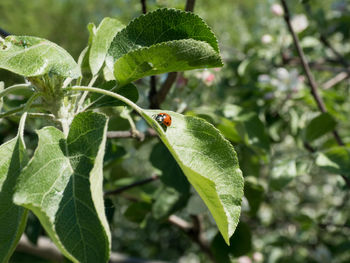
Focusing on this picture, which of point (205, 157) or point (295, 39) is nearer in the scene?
point (205, 157)

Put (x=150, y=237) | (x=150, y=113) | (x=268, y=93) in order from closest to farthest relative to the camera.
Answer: (x=150, y=113), (x=268, y=93), (x=150, y=237)

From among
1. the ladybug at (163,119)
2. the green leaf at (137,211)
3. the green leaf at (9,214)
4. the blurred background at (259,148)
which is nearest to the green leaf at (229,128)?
the blurred background at (259,148)

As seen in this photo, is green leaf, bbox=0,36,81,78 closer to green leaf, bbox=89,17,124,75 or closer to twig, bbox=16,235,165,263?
green leaf, bbox=89,17,124,75

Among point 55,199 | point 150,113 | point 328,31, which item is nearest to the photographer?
point 55,199

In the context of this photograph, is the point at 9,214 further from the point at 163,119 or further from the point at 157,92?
the point at 157,92

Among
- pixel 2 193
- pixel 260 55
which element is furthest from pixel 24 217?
pixel 260 55

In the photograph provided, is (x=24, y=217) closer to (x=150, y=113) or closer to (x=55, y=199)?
(x=55, y=199)

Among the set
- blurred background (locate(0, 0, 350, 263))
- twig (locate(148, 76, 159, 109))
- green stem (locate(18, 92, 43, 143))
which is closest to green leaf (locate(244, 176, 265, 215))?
blurred background (locate(0, 0, 350, 263))

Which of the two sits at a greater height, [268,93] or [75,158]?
[75,158]
